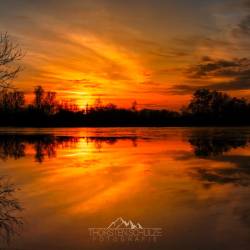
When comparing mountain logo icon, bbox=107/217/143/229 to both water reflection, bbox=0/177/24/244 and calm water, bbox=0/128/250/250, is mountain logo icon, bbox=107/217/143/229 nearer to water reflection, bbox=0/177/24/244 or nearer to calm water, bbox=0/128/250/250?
calm water, bbox=0/128/250/250

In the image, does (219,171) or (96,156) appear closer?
(219,171)

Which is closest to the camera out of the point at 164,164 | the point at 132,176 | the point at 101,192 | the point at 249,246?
the point at 249,246

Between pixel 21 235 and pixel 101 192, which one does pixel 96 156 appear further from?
pixel 21 235

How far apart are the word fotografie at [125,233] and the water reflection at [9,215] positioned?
1343 mm

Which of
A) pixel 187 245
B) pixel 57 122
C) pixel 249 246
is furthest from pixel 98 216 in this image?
pixel 57 122

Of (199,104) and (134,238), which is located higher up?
(199,104)

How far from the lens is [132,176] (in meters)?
14.2

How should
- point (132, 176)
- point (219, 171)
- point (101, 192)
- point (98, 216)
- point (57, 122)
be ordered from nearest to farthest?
point (98, 216) < point (101, 192) < point (132, 176) < point (219, 171) < point (57, 122)

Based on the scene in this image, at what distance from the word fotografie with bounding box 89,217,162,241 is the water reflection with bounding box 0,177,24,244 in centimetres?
134

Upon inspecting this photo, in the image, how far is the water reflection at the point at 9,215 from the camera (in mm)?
7428

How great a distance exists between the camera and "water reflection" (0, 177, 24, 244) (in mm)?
7428

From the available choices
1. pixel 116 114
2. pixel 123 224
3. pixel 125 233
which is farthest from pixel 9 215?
pixel 116 114

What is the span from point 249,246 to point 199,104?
298ft

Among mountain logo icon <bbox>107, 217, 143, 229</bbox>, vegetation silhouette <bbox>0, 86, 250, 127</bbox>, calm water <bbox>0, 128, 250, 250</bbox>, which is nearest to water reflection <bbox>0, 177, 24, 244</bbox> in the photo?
calm water <bbox>0, 128, 250, 250</bbox>
